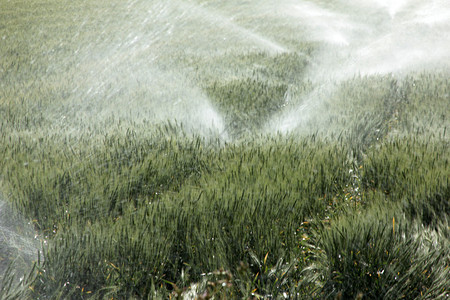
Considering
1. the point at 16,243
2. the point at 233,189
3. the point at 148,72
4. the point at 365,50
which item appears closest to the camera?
the point at 16,243

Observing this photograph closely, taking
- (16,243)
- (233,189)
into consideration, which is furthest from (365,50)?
(16,243)

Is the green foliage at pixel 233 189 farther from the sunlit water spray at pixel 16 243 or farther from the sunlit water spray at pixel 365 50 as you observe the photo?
the sunlit water spray at pixel 365 50

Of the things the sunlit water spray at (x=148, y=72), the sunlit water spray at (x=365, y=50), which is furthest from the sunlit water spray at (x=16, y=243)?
the sunlit water spray at (x=365, y=50)

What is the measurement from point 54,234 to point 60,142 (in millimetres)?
1098

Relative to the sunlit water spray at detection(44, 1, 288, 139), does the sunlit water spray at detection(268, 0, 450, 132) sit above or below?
below

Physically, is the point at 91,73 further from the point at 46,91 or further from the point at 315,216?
the point at 315,216

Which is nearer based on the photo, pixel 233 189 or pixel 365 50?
pixel 233 189

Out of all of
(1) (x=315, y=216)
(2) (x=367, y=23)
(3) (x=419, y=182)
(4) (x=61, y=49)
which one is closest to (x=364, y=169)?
(3) (x=419, y=182)

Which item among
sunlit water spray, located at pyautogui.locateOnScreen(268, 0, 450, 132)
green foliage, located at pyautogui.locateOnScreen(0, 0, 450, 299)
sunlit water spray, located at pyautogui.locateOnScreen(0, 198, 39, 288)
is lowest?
sunlit water spray, located at pyautogui.locateOnScreen(268, 0, 450, 132)

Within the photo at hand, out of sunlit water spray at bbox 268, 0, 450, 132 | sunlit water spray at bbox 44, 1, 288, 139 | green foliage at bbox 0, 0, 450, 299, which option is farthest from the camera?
sunlit water spray at bbox 268, 0, 450, 132

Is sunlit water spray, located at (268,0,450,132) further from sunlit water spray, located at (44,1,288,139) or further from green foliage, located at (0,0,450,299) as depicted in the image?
sunlit water spray, located at (44,1,288,139)

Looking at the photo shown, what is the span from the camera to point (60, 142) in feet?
9.59

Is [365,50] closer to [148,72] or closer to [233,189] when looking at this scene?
[148,72]

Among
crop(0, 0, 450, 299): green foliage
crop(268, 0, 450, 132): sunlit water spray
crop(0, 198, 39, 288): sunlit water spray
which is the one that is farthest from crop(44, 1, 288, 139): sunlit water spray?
crop(0, 198, 39, 288): sunlit water spray
